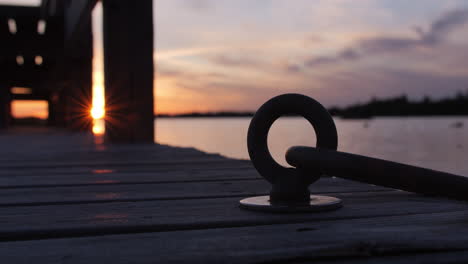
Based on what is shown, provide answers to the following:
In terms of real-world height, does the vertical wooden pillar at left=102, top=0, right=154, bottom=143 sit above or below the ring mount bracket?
above

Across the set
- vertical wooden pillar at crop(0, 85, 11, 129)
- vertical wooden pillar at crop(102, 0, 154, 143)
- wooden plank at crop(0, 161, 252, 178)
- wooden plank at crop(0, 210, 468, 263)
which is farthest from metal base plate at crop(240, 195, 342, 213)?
vertical wooden pillar at crop(0, 85, 11, 129)

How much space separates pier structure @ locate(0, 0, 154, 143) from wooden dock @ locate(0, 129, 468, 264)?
3.21m

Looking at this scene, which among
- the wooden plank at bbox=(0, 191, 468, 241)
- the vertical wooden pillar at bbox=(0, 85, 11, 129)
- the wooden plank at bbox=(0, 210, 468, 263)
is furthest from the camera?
the vertical wooden pillar at bbox=(0, 85, 11, 129)

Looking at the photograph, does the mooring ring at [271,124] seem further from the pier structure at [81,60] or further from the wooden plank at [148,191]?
the pier structure at [81,60]

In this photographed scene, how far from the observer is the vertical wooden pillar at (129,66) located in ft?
17.1

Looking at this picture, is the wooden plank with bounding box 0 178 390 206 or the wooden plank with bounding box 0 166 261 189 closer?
the wooden plank with bounding box 0 178 390 206

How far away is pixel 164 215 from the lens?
1.33m

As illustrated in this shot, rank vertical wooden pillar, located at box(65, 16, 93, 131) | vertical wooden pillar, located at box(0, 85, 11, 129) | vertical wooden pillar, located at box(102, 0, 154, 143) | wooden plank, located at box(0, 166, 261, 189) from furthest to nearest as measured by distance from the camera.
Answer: vertical wooden pillar, located at box(0, 85, 11, 129)
vertical wooden pillar, located at box(65, 16, 93, 131)
vertical wooden pillar, located at box(102, 0, 154, 143)
wooden plank, located at box(0, 166, 261, 189)

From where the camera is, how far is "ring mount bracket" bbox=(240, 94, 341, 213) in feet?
4.36

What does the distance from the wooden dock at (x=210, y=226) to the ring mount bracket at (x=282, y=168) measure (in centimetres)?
6

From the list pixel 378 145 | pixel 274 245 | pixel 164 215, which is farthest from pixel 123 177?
pixel 378 145

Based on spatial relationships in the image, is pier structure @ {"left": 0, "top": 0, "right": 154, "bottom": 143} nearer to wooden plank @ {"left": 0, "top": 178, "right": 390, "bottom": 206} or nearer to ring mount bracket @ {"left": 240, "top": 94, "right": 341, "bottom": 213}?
wooden plank @ {"left": 0, "top": 178, "right": 390, "bottom": 206}

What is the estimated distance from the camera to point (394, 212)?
1341 millimetres

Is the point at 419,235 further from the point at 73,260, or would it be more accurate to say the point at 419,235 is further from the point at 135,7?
the point at 135,7
